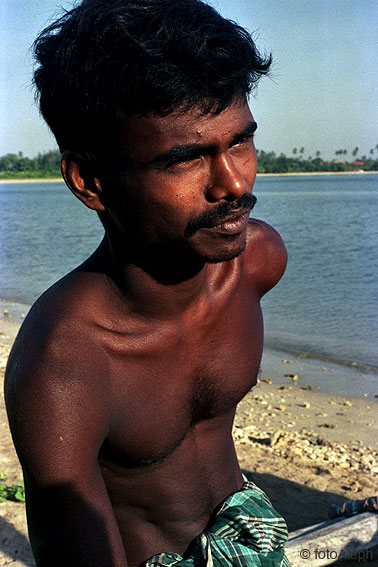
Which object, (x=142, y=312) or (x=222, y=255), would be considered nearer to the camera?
(x=222, y=255)

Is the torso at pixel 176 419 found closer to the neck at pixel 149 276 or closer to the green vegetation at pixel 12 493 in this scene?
the neck at pixel 149 276

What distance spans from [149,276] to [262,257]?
0.57 meters

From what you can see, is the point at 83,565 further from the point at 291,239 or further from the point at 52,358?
the point at 291,239

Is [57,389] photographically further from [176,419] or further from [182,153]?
[182,153]

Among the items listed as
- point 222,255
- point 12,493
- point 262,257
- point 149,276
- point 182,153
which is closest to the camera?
point 182,153

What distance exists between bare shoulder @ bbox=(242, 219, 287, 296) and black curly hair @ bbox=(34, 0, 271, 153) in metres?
0.62

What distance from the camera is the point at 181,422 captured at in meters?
1.93

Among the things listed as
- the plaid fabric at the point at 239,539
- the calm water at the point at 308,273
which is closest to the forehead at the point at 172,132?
the plaid fabric at the point at 239,539

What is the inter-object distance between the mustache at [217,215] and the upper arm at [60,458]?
0.41 meters

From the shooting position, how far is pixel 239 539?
1853 millimetres

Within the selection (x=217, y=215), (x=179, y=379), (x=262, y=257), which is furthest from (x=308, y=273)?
(x=217, y=215)

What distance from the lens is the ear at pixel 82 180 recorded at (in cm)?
178

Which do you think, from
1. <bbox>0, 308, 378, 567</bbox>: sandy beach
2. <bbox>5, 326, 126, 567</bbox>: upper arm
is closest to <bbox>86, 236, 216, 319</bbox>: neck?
<bbox>5, 326, 126, 567</bbox>: upper arm

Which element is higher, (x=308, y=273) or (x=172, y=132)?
(x=172, y=132)
